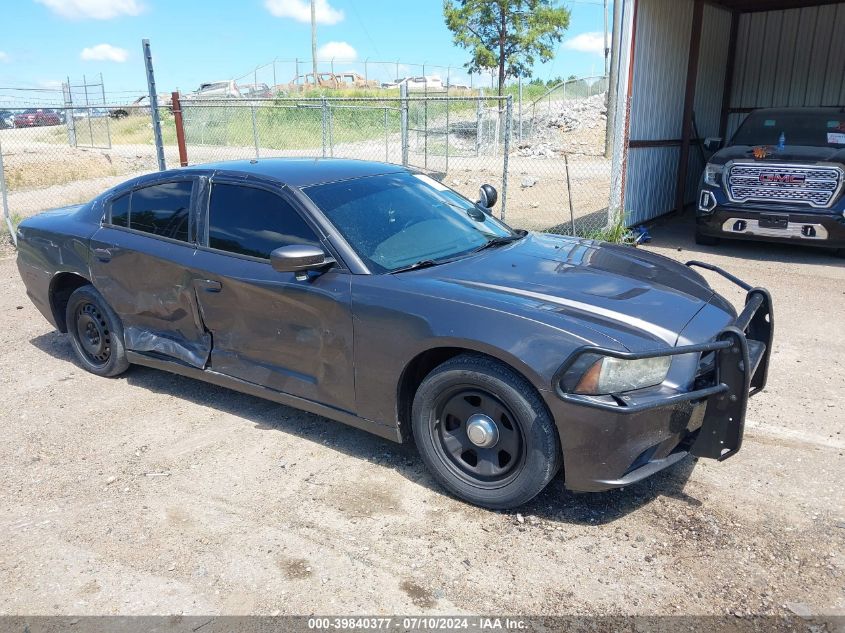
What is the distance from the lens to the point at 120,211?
4.81 m

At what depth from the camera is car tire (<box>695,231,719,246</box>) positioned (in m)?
9.72

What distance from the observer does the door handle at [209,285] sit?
13.3ft

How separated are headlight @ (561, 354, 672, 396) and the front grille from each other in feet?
22.3

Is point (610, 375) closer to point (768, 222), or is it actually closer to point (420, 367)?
point (420, 367)

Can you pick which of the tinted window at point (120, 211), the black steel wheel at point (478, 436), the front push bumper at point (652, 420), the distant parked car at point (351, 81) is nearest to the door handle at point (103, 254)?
the tinted window at point (120, 211)

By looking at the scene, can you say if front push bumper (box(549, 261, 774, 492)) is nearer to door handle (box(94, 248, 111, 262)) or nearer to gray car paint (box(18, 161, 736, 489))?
gray car paint (box(18, 161, 736, 489))

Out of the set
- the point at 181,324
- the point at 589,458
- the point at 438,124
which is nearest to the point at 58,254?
the point at 181,324

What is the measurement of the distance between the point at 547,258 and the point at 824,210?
6186mm

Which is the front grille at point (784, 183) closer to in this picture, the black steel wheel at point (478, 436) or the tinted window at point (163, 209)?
the black steel wheel at point (478, 436)

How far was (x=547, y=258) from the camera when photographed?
3.91 meters

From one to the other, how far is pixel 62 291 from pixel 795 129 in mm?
9444

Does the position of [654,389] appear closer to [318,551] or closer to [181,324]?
[318,551]

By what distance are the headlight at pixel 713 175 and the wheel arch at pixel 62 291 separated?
303 inches

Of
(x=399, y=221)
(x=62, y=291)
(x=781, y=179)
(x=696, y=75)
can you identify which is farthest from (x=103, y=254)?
(x=696, y=75)
